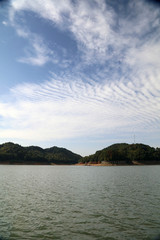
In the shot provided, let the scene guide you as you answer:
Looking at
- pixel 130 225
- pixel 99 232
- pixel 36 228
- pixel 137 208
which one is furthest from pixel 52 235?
pixel 137 208

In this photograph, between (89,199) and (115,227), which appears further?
(89,199)

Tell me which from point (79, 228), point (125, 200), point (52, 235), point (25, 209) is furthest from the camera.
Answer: point (125, 200)

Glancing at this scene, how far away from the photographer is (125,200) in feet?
101

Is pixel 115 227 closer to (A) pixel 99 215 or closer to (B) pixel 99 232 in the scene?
(B) pixel 99 232

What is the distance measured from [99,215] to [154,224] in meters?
6.45

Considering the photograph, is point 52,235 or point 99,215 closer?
point 52,235

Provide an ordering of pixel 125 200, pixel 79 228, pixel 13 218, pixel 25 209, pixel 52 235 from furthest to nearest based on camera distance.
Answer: pixel 125 200 → pixel 25 209 → pixel 13 218 → pixel 79 228 → pixel 52 235

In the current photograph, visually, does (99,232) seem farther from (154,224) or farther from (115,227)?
(154,224)

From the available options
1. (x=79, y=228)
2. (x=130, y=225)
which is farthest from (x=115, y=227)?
(x=79, y=228)

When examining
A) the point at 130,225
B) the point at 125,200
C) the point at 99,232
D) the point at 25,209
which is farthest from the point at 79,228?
the point at 125,200

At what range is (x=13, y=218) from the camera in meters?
22.1

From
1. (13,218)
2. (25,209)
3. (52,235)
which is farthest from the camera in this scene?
(25,209)

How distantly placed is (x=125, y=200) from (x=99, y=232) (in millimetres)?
14211

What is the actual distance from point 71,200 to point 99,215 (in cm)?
902
